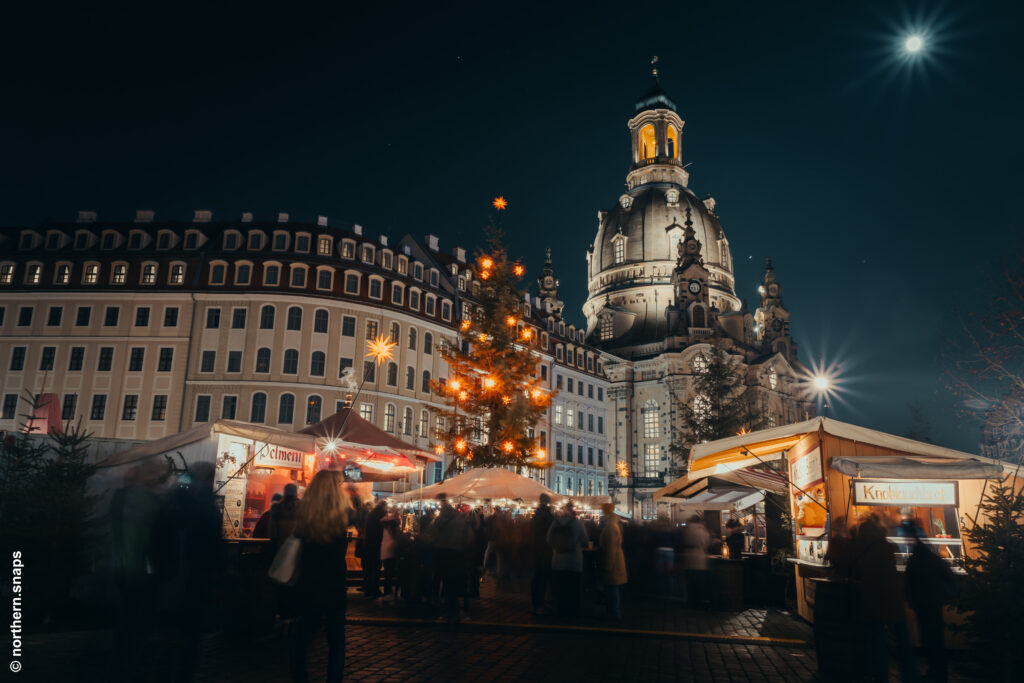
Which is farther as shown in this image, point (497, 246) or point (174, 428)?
point (174, 428)

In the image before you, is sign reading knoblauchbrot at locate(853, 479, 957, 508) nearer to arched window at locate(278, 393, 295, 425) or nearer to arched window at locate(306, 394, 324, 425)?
arched window at locate(306, 394, 324, 425)

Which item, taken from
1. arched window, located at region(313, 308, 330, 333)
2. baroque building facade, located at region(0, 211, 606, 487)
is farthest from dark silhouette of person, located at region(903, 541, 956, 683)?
arched window, located at region(313, 308, 330, 333)

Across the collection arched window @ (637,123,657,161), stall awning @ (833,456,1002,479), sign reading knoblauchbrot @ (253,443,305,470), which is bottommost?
stall awning @ (833,456,1002,479)

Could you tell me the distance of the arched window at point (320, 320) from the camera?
140 feet

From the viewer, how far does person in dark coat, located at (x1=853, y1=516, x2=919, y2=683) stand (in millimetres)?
7145

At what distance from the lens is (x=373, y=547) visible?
48.6 feet

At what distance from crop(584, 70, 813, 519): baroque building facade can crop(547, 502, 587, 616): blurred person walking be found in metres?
62.6

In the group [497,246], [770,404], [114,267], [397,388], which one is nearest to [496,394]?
[497,246]

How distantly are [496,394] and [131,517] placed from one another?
22.7 metres

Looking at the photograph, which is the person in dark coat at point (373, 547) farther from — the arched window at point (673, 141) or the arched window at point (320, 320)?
the arched window at point (673, 141)

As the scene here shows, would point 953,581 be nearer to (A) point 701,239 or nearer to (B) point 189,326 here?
(B) point 189,326

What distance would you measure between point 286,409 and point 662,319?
59965 millimetres

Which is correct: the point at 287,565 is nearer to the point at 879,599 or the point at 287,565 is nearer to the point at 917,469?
the point at 879,599

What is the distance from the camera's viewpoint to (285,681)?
24.0 feet
